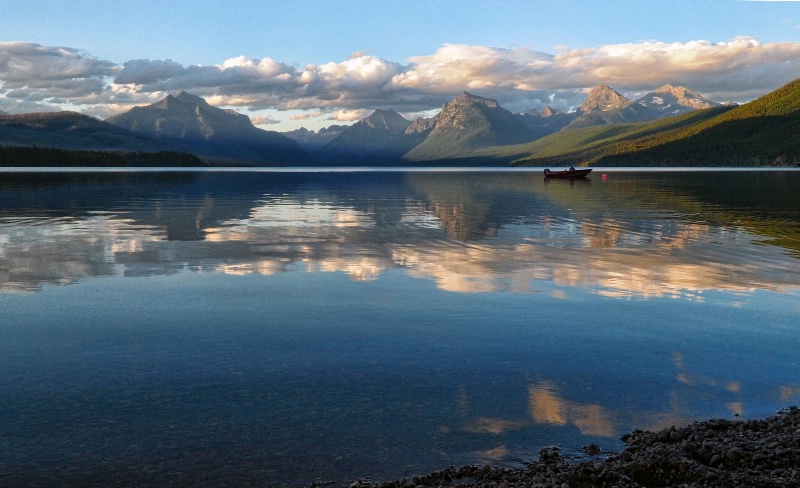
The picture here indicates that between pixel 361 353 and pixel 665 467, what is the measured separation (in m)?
7.13

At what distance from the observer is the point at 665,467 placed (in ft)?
Answer: 31.0

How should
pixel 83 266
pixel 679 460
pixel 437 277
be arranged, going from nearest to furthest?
pixel 679 460
pixel 437 277
pixel 83 266

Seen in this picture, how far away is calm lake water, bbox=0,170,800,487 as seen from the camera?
10.2m

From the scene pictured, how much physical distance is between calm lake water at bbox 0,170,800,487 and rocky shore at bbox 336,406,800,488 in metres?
0.49

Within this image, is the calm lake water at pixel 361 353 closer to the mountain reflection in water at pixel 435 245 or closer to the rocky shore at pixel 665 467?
the mountain reflection in water at pixel 435 245

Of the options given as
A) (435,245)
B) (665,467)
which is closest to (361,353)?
(665,467)

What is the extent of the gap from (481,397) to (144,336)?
28.0 ft

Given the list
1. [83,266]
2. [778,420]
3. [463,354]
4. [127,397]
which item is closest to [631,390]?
[778,420]

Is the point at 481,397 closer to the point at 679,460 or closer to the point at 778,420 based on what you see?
the point at 679,460

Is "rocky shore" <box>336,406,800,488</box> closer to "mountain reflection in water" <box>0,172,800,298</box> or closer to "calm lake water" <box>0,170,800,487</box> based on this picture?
"calm lake water" <box>0,170,800,487</box>

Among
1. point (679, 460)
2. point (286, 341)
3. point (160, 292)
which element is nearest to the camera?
point (679, 460)

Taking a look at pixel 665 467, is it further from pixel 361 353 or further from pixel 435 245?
pixel 435 245

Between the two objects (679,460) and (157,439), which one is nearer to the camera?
(679,460)

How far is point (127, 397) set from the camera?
1202 cm
